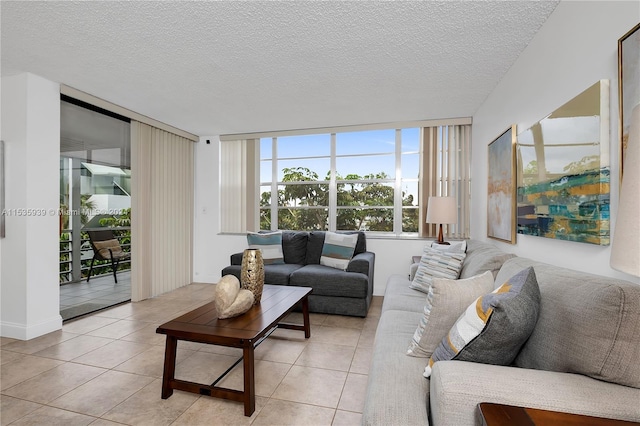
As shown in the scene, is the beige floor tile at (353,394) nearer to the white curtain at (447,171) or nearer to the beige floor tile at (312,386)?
the beige floor tile at (312,386)

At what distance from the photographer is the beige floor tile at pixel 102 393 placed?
75.0 inches

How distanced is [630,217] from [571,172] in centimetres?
133

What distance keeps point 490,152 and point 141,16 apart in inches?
126

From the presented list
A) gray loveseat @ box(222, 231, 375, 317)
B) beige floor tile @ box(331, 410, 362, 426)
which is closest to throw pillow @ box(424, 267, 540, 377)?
beige floor tile @ box(331, 410, 362, 426)

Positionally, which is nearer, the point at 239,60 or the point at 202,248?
the point at 239,60

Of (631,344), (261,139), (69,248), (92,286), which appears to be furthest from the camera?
(261,139)

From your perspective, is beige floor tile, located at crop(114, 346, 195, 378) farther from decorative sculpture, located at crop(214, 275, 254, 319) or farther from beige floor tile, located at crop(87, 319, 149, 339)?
decorative sculpture, located at crop(214, 275, 254, 319)

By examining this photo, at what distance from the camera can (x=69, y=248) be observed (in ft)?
12.5

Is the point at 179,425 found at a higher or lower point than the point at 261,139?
lower

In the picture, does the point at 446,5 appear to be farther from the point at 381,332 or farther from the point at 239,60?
the point at 381,332

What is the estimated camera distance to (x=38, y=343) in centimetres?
282

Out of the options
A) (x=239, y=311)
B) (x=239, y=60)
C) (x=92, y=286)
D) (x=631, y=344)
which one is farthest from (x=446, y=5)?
(x=92, y=286)

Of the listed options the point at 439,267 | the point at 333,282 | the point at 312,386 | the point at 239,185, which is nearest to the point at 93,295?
the point at 239,185

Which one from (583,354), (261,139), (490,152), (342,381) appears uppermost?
(261,139)
